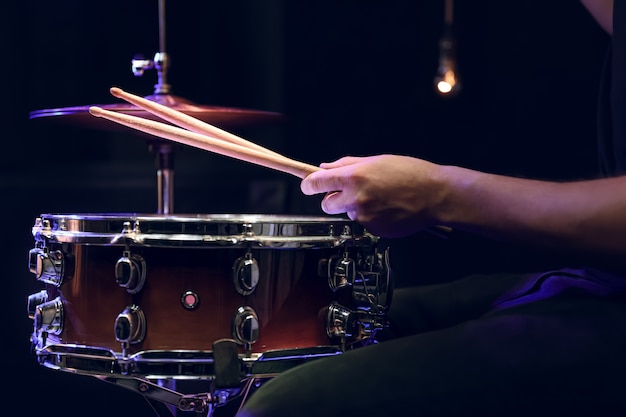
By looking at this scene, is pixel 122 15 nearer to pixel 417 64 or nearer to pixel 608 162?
pixel 417 64

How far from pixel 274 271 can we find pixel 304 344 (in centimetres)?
15

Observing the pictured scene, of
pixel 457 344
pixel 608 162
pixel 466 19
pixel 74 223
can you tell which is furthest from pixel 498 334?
pixel 466 19

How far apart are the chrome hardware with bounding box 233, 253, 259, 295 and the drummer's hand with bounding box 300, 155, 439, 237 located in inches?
8.0

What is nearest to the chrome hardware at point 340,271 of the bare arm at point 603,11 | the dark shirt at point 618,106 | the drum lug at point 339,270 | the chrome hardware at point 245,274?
the drum lug at point 339,270

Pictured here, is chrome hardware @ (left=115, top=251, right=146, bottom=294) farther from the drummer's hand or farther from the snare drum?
the drummer's hand

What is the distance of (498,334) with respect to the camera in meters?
1.03

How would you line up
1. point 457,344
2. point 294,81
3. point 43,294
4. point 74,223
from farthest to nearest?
point 294,81
point 43,294
point 74,223
point 457,344

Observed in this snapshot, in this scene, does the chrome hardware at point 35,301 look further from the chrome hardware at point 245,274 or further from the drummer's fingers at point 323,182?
the drummer's fingers at point 323,182

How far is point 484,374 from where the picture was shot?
0.98 m


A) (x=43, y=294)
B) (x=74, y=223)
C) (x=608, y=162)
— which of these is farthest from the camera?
(x=43, y=294)

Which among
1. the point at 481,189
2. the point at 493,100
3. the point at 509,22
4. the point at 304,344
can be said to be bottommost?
the point at 304,344

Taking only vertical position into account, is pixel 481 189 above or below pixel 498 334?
above

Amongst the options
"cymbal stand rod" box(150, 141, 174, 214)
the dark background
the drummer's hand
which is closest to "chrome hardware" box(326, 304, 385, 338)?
the drummer's hand

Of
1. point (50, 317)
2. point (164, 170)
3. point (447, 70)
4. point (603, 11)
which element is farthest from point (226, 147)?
point (447, 70)
